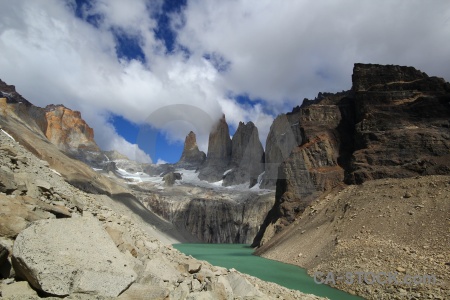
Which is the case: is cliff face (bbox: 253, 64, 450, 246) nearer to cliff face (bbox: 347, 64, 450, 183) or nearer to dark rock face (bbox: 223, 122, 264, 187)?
cliff face (bbox: 347, 64, 450, 183)

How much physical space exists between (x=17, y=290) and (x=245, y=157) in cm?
14476

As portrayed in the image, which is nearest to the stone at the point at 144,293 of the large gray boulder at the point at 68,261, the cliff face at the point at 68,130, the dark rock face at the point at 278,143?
the large gray boulder at the point at 68,261

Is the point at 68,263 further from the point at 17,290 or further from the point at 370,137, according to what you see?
the point at 370,137

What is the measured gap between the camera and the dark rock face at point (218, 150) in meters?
162

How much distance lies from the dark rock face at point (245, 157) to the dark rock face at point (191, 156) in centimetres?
3143

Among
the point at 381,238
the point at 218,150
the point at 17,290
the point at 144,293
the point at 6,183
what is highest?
the point at 218,150

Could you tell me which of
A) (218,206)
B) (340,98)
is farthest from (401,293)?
(218,206)


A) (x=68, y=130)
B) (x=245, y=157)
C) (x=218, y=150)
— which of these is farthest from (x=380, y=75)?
(x=68, y=130)

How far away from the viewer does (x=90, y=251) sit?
7.79 m

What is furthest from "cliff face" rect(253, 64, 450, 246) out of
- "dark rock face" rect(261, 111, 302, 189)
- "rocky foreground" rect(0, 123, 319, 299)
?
"dark rock face" rect(261, 111, 302, 189)

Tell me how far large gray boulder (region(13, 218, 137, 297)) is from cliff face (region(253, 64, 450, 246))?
1394 inches

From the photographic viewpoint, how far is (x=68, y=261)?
7059 mm

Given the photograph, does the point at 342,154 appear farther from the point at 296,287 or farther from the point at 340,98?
the point at 296,287

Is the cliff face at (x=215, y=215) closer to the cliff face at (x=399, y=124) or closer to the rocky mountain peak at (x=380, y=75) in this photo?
the cliff face at (x=399, y=124)
